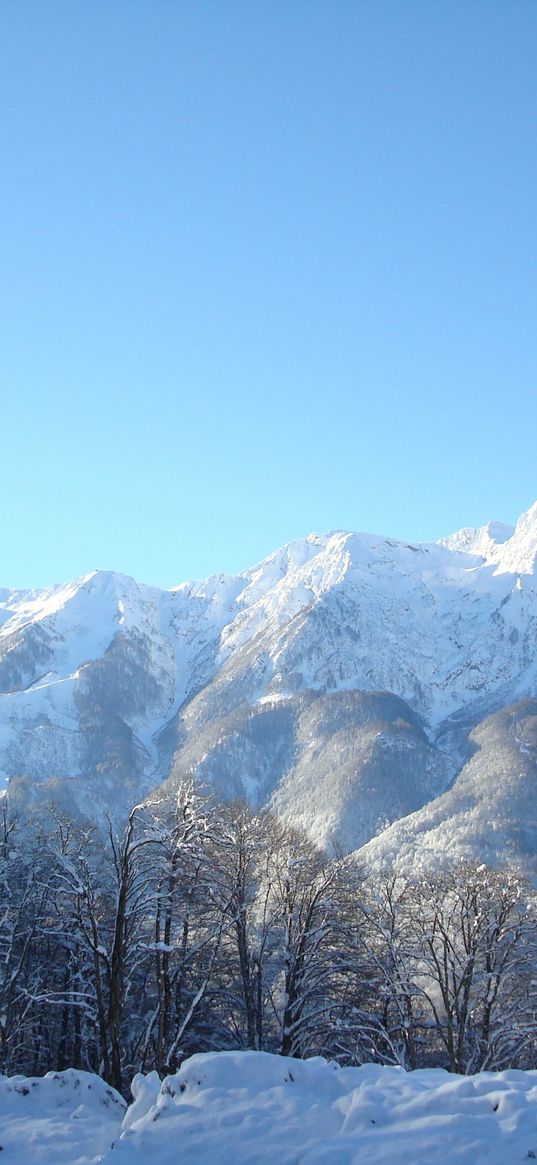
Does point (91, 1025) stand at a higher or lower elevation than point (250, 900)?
lower

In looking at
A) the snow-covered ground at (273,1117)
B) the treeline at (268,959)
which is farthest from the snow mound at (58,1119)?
the treeline at (268,959)

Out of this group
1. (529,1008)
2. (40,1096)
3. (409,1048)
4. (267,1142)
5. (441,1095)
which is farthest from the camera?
(529,1008)

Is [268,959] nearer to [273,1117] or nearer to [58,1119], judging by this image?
[58,1119]

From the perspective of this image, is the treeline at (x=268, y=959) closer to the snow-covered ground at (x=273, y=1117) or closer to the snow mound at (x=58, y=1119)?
the snow mound at (x=58, y=1119)

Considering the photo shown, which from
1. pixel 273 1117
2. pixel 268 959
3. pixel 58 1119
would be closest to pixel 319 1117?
pixel 273 1117

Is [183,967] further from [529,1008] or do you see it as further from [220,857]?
[529,1008]

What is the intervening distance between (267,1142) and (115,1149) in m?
2.23

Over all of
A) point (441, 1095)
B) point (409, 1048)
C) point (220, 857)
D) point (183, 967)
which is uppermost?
point (220, 857)

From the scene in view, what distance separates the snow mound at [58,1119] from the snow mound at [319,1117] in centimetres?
53

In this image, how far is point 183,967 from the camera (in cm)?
2508

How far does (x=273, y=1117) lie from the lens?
41.3 ft

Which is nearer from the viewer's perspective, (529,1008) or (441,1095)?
(441,1095)

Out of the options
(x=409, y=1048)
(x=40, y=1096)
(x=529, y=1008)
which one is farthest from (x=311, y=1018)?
(x=40, y=1096)

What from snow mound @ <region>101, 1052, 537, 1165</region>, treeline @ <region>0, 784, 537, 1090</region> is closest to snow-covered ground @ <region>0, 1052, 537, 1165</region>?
snow mound @ <region>101, 1052, 537, 1165</region>
